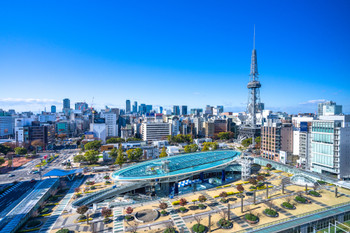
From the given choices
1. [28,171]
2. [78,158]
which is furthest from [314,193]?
[28,171]

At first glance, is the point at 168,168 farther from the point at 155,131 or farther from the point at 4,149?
the point at 4,149

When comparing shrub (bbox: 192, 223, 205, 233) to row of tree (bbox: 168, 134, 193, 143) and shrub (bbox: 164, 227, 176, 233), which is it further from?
row of tree (bbox: 168, 134, 193, 143)

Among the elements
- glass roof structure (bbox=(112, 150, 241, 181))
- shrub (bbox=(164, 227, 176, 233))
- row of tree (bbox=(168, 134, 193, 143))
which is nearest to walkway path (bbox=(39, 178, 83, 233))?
glass roof structure (bbox=(112, 150, 241, 181))

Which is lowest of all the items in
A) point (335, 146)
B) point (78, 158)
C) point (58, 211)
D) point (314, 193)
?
point (58, 211)

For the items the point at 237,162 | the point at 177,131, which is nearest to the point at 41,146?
the point at 177,131

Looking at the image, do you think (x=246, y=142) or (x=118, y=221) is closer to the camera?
(x=118, y=221)

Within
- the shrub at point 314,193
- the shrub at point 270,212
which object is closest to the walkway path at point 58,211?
the shrub at point 270,212

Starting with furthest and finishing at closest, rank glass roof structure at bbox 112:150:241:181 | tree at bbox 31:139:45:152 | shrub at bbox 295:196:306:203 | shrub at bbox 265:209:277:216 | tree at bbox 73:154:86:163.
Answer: tree at bbox 31:139:45:152 < tree at bbox 73:154:86:163 < glass roof structure at bbox 112:150:241:181 < shrub at bbox 295:196:306:203 < shrub at bbox 265:209:277:216

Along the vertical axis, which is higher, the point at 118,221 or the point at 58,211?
the point at 118,221
